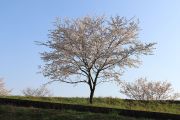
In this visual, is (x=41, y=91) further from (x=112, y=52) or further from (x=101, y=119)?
(x=101, y=119)

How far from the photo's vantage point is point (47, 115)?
19.9 m

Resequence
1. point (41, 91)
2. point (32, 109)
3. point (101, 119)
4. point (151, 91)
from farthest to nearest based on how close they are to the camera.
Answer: point (41, 91)
point (151, 91)
point (32, 109)
point (101, 119)

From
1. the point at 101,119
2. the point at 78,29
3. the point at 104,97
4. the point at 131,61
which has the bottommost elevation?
the point at 101,119

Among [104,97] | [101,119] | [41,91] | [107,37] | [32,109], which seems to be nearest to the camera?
[101,119]

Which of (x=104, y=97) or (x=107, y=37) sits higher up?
(x=107, y=37)

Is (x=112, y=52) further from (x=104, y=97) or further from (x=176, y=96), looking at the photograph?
(x=176, y=96)

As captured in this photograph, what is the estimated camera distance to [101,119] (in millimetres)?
18859

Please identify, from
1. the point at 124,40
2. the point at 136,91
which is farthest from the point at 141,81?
the point at 124,40

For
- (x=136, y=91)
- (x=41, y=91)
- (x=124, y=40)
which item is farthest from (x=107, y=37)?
(x=41, y=91)

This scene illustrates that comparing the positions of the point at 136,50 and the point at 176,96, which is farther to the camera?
the point at 176,96

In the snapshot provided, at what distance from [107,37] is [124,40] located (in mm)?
1480

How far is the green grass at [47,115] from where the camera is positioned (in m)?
19.2

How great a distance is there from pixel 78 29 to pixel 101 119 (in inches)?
788

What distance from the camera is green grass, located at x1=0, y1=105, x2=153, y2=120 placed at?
63.0ft
